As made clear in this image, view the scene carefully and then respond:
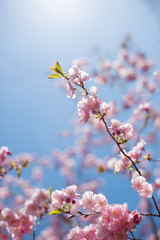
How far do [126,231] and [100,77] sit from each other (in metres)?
7.54

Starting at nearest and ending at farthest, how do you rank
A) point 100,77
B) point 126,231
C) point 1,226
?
point 126,231 < point 1,226 < point 100,77

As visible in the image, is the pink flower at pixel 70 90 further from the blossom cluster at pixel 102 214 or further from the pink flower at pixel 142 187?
the pink flower at pixel 142 187

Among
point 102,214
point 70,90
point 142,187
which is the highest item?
point 70,90

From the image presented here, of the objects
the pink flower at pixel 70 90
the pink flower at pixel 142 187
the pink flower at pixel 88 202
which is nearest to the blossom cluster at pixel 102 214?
the pink flower at pixel 88 202

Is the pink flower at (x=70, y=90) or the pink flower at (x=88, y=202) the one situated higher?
the pink flower at (x=70, y=90)

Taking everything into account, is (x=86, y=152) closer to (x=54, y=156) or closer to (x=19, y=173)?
(x=54, y=156)

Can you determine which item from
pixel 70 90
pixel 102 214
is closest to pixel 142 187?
pixel 102 214

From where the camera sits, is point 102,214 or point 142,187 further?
point 142,187

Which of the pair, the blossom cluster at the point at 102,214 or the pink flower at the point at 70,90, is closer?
the blossom cluster at the point at 102,214

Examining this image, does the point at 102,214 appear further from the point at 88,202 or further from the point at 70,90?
the point at 70,90

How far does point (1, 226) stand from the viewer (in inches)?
91.0

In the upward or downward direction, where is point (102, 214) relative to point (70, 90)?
downward

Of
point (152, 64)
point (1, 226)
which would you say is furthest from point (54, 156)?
→ point (1, 226)

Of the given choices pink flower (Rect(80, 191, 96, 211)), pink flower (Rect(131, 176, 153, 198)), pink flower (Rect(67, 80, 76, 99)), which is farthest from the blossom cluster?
pink flower (Rect(67, 80, 76, 99))
